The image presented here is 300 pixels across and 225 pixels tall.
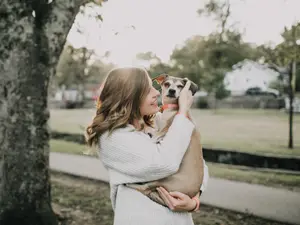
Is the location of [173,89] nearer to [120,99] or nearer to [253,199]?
[120,99]

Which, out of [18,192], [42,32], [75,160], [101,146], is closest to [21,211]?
[18,192]

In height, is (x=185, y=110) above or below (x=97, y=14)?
below

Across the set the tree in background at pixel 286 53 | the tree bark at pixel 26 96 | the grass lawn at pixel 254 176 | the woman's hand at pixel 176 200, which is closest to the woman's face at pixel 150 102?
the woman's hand at pixel 176 200

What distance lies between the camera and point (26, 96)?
15.6ft

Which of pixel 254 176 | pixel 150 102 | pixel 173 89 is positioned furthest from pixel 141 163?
pixel 254 176

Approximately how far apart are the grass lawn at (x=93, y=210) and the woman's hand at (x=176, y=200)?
12.5 ft

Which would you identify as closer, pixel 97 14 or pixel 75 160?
pixel 97 14

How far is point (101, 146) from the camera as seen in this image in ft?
7.25

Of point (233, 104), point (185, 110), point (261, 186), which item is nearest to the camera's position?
point (185, 110)

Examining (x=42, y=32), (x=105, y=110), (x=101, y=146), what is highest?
(x=42, y=32)

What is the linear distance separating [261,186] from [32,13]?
18.4ft

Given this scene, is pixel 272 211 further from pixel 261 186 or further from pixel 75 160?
pixel 75 160

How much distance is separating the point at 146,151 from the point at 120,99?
0.36m

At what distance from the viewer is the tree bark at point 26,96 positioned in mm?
4723
